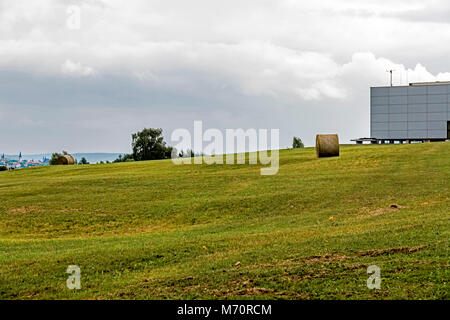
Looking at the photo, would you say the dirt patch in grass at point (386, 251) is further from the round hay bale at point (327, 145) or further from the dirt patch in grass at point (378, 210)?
the round hay bale at point (327, 145)

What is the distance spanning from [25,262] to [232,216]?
40.0 ft

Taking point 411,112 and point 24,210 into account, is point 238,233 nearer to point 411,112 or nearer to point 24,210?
point 24,210

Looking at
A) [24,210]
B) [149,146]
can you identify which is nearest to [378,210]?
[24,210]

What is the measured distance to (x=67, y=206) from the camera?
100 ft

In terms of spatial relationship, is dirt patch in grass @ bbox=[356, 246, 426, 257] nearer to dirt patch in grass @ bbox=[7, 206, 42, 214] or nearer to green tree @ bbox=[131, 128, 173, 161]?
dirt patch in grass @ bbox=[7, 206, 42, 214]

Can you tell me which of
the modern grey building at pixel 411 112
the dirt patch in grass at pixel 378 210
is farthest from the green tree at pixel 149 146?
the dirt patch in grass at pixel 378 210

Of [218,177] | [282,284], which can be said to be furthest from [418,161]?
[282,284]

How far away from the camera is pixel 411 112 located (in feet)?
324

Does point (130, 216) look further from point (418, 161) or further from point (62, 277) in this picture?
point (418, 161)

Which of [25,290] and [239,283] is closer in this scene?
[239,283]

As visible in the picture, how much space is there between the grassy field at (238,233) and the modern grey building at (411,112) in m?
58.7

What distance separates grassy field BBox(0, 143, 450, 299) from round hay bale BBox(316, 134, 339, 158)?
7.65ft
